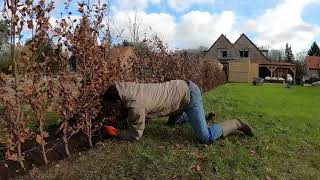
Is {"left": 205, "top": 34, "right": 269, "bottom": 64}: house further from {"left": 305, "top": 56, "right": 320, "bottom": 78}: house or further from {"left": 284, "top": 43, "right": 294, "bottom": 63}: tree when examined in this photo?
{"left": 284, "top": 43, "right": 294, "bottom": 63}: tree

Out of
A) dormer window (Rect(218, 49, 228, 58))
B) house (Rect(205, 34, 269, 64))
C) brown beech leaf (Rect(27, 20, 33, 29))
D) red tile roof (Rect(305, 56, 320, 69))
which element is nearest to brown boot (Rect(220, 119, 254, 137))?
brown beech leaf (Rect(27, 20, 33, 29))

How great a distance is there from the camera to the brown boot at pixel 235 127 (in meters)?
6.94

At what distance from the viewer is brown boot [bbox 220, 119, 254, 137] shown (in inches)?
273

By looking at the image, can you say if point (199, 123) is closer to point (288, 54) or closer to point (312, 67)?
point (312, 67)

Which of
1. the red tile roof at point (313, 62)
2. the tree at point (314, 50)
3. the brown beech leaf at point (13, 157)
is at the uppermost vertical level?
the tree at point (314, 50)

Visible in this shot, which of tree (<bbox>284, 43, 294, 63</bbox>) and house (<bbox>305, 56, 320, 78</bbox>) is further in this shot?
tree (<bbox>284, 43, 294, 63</bbox>)

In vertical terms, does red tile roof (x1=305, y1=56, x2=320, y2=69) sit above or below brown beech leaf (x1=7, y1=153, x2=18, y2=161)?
above

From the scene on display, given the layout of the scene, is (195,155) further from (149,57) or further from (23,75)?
(149,57)

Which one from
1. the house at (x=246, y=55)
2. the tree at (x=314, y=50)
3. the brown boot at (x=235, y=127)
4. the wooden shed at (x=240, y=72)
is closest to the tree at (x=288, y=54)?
the tree at (x=314, y=50)

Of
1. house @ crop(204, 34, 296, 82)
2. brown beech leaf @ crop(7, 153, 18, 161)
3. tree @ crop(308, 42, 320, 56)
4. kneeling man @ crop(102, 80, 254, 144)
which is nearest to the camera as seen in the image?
brown beech leaf @ crop(7, 153, 18, 161)

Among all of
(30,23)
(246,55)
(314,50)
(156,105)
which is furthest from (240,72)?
(314,50)

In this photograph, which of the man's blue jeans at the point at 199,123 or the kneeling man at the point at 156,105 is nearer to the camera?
the kneeling man at the point at 156,105

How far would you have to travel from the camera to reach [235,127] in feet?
23.4

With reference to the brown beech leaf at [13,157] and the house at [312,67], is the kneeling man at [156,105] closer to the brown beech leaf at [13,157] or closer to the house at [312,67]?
the brown beech leaf at [13,157]
